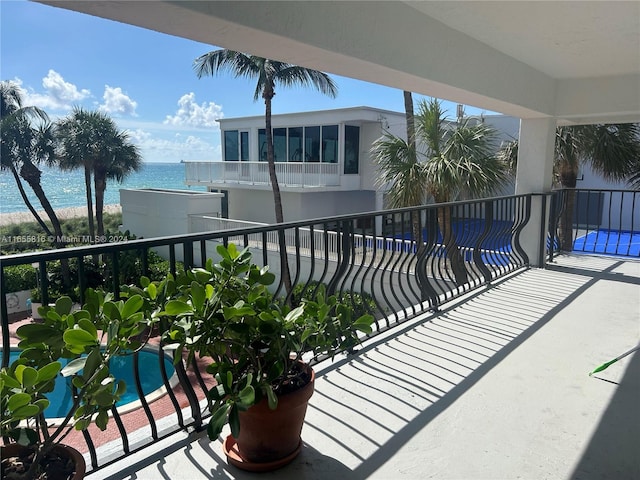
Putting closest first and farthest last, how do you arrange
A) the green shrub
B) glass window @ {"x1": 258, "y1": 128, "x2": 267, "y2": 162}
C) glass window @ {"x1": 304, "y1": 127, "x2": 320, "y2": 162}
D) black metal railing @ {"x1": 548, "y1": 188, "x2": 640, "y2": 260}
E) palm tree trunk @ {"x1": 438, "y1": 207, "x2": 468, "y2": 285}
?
palm tree trunk @ {"x1": 438, "y1": 207, "x2": 468, "y2": 285}, black metal railing @ {"x1": 548, "y1": 188, "x2": 640, "y2": 260}, the green shrub, glass window @ {"x1": 304, "y1": 127, "x2": 320, "y2": 162}, glass window @ {"x1": 258, "y1": 128, "x2": 267, "y2": 162}

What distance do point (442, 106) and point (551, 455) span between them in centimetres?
703

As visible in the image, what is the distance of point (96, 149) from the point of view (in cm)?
1638

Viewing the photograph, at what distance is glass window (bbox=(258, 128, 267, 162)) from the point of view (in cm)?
1759

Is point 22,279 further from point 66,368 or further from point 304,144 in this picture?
point 66,368

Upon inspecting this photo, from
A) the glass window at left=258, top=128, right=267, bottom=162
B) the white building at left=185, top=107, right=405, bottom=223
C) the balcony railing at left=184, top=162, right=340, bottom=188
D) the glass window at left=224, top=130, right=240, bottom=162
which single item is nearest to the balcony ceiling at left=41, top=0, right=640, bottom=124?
the white building at left=185, top=107, right=405, bottom=223

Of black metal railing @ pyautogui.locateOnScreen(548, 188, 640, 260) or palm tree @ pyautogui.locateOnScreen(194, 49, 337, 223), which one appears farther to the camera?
palm tree @ pyautogui.locateOnScreen(194, 49, 337, 223)

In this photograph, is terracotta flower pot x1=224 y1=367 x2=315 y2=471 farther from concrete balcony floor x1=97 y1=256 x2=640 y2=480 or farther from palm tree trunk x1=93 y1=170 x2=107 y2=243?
palm tree trunk x1=93 y1=170 x2=107 y2=243

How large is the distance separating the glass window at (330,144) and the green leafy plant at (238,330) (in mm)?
14593

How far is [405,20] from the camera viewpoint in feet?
9.02

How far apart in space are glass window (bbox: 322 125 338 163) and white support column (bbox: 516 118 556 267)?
10836 millimetres

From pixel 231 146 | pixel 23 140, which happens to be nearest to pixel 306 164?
pixel 231 146

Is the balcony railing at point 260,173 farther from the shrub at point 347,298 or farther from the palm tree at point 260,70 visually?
the shrub at point 347,298

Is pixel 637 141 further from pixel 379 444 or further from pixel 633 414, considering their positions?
pixel 379 444

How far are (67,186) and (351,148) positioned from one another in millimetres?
53394
